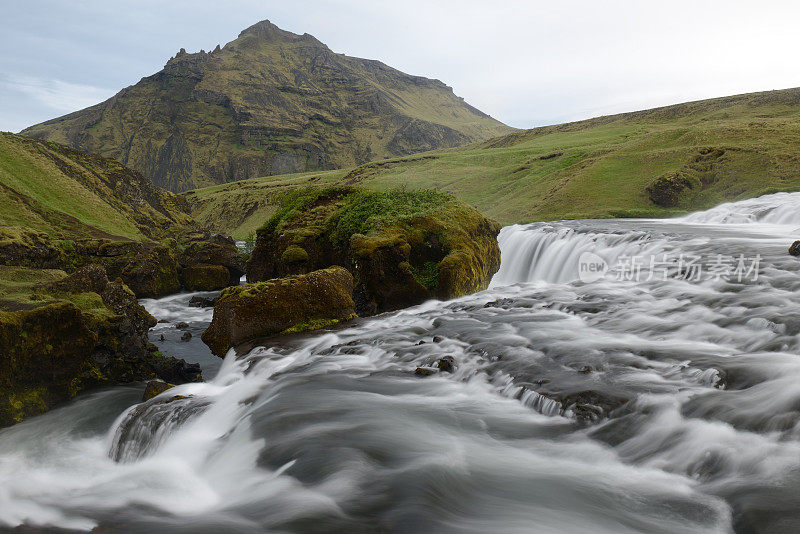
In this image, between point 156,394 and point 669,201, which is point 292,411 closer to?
point 156,394

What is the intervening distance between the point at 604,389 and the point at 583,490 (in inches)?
86.8

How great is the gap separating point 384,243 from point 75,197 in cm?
2455

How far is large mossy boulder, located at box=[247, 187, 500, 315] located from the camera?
14539mm

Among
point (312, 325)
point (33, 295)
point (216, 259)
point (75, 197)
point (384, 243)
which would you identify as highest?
point (75, 197)

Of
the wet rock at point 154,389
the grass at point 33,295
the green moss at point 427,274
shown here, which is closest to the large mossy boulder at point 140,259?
the grass at point 33,295

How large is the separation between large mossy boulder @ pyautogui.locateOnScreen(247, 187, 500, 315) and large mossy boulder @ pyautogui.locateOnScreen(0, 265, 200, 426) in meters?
5.60

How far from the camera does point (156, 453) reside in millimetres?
6984

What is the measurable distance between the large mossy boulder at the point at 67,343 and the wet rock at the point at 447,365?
6.77m

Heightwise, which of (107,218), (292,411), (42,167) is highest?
(42,167)

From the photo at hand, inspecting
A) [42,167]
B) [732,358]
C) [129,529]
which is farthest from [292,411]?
[42,167]

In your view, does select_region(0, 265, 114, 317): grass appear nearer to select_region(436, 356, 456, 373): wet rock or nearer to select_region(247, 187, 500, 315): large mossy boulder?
select_region(247, 187, 500, 315): large mossy boulder

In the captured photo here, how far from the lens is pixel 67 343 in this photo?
946 centimetres

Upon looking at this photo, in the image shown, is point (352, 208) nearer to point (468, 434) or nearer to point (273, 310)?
point (273, 310)

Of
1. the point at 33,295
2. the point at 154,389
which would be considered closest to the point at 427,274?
the point at 154,389
